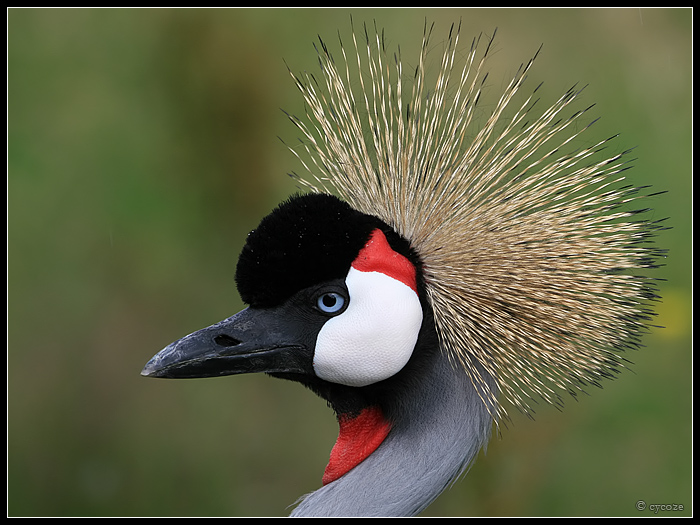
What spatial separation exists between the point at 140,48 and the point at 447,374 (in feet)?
5.14

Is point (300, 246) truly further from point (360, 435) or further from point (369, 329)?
point (360, 435)

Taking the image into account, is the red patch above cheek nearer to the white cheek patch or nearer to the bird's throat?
the white cheek patch

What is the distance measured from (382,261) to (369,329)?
0.10m

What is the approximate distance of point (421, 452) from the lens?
1.01 m

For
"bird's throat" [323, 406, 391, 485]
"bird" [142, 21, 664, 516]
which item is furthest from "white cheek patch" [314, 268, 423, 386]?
"bird's throat" [323, 406, 391, 485]

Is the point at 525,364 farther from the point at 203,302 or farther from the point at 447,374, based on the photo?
the point at 203,302

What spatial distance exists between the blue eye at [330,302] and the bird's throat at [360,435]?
20cm

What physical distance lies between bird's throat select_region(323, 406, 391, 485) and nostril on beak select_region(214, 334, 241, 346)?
0.77 feet

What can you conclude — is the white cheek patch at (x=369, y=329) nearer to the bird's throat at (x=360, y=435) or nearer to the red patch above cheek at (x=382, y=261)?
the red patch above cheek at (x=382, y=261)

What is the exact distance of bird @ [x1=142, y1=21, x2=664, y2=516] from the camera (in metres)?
0.94

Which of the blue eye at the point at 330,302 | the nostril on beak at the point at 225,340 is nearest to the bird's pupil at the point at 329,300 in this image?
the blue eye at the point at 330,302

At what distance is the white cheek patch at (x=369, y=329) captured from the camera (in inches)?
37.0

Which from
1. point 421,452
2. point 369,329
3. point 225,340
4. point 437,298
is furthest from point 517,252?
point 225,340

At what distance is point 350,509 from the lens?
38.6 inches
